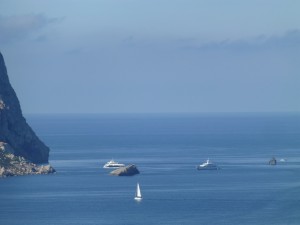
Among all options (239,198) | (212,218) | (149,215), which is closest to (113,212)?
(149,215)

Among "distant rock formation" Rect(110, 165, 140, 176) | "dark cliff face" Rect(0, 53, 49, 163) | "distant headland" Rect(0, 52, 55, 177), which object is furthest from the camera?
"dark cliff face" Rect(0, 53, 49, 163)

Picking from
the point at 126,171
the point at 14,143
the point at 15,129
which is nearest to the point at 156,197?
the point at 126,171

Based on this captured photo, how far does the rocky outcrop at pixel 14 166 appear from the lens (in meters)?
167

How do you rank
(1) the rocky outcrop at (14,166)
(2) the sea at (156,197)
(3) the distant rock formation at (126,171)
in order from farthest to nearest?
(3) the distant rock formation at (126,171), (1) the rocky outcrop at (14,166), (2) the sea at (156,197)

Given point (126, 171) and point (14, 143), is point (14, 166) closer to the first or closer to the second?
point (14, 143)

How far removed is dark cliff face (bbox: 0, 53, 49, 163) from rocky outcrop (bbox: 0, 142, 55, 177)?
135 inches

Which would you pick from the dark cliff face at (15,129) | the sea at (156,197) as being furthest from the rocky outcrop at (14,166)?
the dark cliff face at (15,129)

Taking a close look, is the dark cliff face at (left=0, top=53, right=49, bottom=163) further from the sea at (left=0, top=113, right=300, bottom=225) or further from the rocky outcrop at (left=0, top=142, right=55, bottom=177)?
the sea at (left=0, top=113, right=300, bottom=225)

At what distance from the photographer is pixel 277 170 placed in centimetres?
18875

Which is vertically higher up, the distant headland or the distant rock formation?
the distant headland

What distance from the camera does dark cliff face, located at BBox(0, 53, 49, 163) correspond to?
7028 inches

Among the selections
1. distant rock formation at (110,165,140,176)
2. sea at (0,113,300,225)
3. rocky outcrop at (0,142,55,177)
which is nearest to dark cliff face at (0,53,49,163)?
rocky outcrop at (0,142,55,177)

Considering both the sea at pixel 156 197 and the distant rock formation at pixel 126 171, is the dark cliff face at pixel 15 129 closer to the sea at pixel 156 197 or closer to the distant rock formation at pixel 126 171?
the sea at pixel 156 197

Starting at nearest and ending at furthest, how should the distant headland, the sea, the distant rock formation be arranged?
the sea < the distant headland < the distant rock formation
